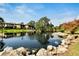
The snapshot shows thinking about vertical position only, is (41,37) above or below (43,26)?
below

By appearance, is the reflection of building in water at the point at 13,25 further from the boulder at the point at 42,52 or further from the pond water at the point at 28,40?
the boulder at the point at 42,52

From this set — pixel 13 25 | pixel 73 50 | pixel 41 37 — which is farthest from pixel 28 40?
pixel 73 50

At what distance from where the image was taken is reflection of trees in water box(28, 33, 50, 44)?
13.2 feet

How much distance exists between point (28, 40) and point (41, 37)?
0.57ft

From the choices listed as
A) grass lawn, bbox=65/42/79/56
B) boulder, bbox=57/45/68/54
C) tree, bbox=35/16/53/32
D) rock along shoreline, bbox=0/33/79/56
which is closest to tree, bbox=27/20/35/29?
tree, bbox=35/16/53/32

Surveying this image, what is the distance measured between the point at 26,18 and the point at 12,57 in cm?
54

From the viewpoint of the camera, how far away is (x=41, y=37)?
402cm

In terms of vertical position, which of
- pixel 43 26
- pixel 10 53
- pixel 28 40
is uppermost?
pixel 43 26

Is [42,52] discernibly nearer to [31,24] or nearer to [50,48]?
[50,48]

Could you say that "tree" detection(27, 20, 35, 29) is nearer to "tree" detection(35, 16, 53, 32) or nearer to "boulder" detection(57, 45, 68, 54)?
"tree" detection(35, 16, 53, 32)

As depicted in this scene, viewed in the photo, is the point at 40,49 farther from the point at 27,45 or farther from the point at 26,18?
the point at 26,18

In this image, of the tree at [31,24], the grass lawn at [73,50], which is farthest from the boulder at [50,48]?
the tree at [31,24]

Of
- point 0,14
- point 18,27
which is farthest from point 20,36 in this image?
point 0,14

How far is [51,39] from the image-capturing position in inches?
159
